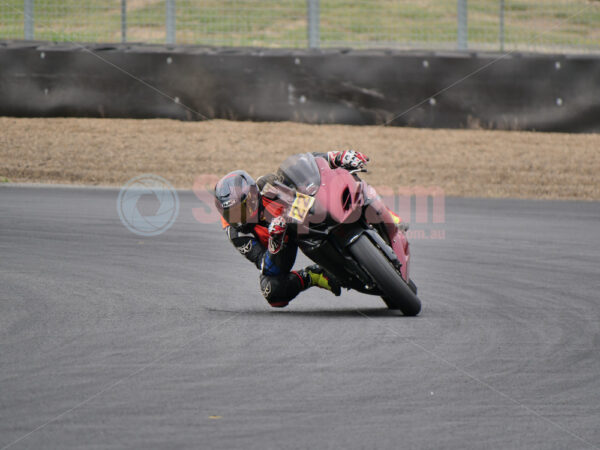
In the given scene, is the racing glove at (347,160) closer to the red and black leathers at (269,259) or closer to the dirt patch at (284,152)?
the red and black leathers at (269,259)

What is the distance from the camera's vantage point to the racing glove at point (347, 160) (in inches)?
268

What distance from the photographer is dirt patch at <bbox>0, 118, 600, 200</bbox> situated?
15.2 meters

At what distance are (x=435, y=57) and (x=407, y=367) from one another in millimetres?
10793

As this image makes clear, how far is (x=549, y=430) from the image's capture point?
429 cm

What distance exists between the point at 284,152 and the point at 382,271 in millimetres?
9858

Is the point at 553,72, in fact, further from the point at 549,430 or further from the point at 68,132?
the point at 549,430

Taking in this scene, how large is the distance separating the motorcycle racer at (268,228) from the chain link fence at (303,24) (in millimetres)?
9979

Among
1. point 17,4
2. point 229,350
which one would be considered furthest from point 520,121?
point 229,350

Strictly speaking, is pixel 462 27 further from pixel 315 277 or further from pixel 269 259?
pixel 269 259

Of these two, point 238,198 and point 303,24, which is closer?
point 238,198

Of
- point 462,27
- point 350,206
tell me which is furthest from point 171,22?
point 350,206

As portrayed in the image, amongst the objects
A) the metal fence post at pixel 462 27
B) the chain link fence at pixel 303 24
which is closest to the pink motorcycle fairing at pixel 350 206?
the metal fence post at pixel 462 27

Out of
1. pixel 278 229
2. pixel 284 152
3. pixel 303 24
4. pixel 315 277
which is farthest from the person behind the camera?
pixel 303 24

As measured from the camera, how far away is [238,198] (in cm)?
682
